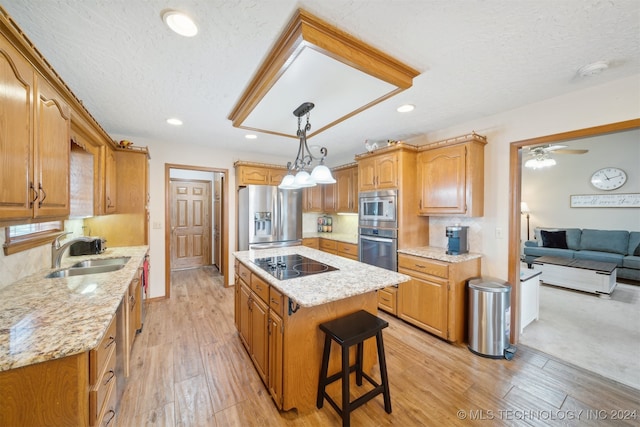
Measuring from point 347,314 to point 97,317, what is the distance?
144cm

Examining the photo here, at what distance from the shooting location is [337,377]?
1.70 metres

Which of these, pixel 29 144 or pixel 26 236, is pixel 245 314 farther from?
pixel 29 144

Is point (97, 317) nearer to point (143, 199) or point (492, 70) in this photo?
point (143, 199)

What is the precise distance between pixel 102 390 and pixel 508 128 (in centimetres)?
374

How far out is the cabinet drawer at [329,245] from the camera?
13.9ft

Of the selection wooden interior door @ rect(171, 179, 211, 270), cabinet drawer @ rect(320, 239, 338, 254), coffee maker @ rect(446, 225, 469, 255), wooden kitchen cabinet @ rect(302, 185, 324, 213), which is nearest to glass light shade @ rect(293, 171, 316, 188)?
coffee maker @ rect(446, 225, 469, 255)

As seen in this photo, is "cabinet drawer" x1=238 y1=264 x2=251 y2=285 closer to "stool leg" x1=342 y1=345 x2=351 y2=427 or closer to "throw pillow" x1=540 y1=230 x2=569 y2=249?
"stool leg" x1=342 y1=345 x2=351 y2=427

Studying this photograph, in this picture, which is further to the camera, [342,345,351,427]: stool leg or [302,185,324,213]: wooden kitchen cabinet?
[302,185,324,213]: wooden kitchen cabinet

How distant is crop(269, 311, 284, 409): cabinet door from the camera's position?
158cm

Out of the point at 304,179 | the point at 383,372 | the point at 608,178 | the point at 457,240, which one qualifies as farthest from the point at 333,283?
the point at 608,178

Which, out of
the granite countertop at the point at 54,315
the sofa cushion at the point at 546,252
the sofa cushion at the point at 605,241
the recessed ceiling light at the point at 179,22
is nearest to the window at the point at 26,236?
the granite countertop at the point at 54,315

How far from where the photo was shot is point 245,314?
2.28 meters

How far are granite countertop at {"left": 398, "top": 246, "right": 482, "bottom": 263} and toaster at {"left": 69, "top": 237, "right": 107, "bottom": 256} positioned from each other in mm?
3414

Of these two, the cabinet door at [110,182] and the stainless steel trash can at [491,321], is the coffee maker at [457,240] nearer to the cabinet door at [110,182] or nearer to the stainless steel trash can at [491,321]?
the stainless steel trash can at [491,321]
